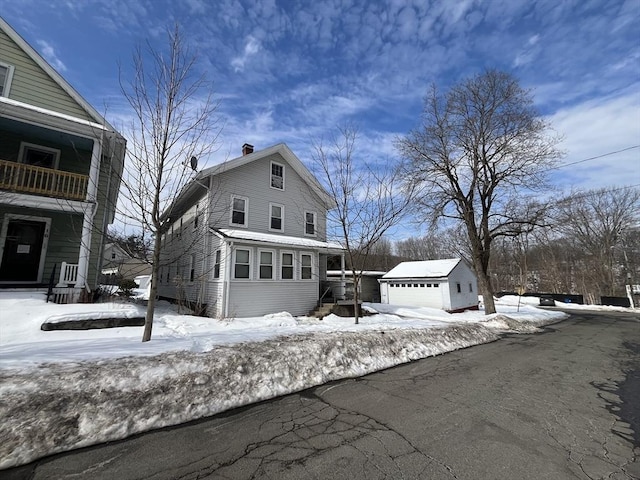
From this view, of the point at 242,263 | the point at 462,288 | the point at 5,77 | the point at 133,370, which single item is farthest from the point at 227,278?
the point at 462,288

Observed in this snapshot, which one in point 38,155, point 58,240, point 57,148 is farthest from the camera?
point 57,148

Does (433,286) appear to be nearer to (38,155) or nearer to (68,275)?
Answer: (68,275)

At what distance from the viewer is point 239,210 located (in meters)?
14.4

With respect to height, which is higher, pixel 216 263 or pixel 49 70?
pixel 49 70

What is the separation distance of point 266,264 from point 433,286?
514 inches

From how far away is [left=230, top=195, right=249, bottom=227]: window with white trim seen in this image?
14122mm

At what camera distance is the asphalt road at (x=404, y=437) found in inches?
108

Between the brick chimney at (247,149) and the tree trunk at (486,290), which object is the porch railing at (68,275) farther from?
the tree trunk at (486,290)

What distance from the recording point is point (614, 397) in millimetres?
4930

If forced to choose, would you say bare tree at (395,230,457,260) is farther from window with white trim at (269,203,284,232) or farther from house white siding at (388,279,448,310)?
window with white trim at (269,203,284,232)

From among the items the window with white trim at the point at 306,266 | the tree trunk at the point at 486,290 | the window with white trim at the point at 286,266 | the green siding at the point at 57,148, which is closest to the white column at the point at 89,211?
the green siding at the point at 57,148

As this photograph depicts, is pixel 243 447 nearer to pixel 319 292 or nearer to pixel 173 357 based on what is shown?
pixel 173 357

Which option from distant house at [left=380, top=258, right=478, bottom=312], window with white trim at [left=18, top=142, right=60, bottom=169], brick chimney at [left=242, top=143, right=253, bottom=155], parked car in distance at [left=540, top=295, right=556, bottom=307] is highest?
brick chimney at [left=242, top=143, right=253, bottom=155]

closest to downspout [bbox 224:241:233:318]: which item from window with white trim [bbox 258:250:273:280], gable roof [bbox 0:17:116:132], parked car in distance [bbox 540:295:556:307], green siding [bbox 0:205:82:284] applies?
window with white trim [bbox 258:250:273:280]
